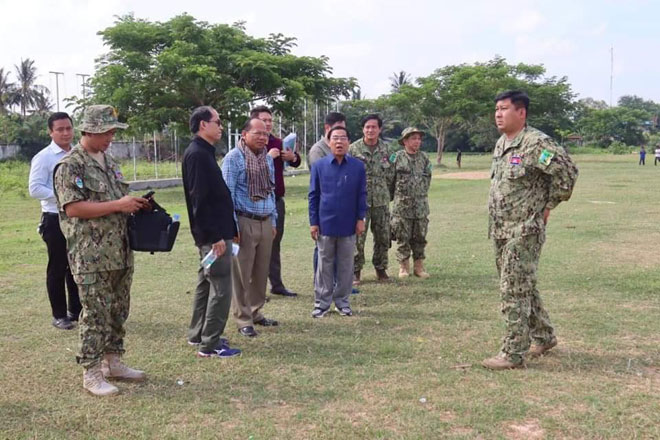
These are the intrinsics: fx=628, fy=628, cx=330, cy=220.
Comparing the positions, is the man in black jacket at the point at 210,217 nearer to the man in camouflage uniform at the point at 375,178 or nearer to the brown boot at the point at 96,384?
the brown boot at the point at 96,384

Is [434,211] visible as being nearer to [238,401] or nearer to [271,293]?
[271,293]

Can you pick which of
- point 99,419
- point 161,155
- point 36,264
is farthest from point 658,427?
point 161,155

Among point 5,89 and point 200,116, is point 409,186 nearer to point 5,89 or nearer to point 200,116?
point 200,116

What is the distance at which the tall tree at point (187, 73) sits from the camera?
2094 cm

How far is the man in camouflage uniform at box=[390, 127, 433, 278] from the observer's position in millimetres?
7410

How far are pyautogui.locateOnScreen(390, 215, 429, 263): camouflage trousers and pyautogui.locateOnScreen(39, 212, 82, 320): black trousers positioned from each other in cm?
370

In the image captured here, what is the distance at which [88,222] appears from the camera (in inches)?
153

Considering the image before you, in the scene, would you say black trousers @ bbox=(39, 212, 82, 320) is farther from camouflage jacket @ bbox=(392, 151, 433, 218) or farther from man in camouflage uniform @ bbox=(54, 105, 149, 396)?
camouflage jacket @ bbox=(392, 151, 433, 218)

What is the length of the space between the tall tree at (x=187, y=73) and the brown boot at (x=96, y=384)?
17.0 m

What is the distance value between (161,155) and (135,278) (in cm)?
3400

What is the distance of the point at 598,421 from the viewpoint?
3.54 m

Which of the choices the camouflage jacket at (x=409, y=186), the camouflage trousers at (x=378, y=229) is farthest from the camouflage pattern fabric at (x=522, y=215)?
the camouflage jacket at (x=409, y=186)

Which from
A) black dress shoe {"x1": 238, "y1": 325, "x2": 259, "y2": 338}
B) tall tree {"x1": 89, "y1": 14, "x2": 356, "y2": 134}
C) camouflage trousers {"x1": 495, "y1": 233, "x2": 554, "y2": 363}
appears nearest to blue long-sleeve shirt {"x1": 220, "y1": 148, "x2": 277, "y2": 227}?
black dress shoe {"x1": 238, "y1": 325, "x2": 259, "y2": 338}

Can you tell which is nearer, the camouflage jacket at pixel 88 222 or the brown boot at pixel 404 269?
the camouflage jacket at pixel 88 222
